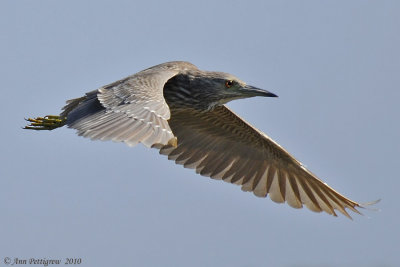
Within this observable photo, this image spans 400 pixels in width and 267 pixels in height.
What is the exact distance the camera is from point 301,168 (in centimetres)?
1384

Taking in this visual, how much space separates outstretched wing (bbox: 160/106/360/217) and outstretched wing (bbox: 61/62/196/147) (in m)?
1.36

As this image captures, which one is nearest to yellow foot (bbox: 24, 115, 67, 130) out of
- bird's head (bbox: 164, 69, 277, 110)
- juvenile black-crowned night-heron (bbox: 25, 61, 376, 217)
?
juvenile black-crowned night-heron (bbox: 25, 61, 376, 217)

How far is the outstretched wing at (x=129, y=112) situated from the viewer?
982 cm

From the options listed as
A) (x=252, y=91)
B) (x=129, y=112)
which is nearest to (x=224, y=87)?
(x=252, y=91)

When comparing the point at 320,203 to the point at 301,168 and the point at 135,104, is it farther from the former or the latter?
the point at 135,104

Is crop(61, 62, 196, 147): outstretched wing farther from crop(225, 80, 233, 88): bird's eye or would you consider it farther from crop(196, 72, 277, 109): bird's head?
crop(225, 80, 233, 88): bird's eye

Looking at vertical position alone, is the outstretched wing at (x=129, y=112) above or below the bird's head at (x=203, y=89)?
below

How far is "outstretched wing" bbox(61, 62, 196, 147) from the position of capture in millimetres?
9820

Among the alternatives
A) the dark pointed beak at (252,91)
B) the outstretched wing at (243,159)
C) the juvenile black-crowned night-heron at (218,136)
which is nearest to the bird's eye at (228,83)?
the juvenile black-crowned night-heron at (218,136)

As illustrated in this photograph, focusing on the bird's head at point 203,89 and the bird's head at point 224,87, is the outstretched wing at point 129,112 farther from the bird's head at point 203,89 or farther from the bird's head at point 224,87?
the bird's head at point 224,87

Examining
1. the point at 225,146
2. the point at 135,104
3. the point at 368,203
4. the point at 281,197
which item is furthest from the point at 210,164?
the point at 135,104

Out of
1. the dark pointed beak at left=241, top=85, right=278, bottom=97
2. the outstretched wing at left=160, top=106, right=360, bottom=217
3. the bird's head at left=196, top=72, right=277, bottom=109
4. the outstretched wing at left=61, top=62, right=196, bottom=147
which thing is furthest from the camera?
the outstretched wing at left=160, top=106, right=360, bottom=217

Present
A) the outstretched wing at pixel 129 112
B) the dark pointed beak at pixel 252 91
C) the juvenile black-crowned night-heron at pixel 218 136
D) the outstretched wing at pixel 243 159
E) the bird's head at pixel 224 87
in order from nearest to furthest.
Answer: the outstretched wing at pixel 129 112 → the juvenile black-crowned night-heron at pixel 218 136 → the dark pointed beak at pixel 252 91 → the bird's head at pixel 224 87 → the outstretched wing at pixel 243 159

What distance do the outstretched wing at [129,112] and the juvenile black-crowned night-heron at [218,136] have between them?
0.10 feet
